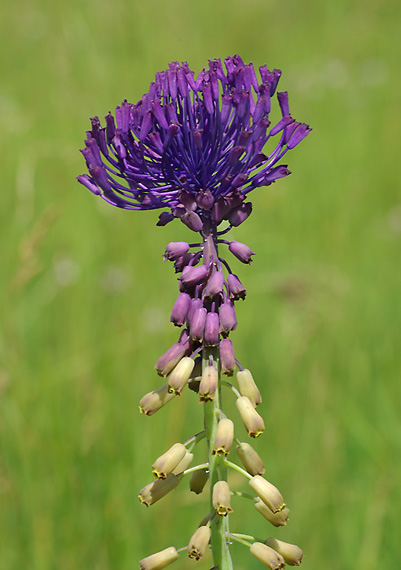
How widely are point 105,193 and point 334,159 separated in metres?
5.92

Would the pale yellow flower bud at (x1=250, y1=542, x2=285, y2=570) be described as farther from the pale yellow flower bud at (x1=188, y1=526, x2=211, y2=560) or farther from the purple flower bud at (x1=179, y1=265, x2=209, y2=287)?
the purple flower bud at (x1=179, y1=265, x2=209, y2=287)

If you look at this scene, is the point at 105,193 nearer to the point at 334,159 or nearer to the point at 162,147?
the point at 162,147

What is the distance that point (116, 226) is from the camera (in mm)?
6180

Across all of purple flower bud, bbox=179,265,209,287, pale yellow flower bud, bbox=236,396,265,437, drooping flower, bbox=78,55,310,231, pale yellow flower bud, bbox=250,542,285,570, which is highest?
drooping flower, bbox=78,55,310,231

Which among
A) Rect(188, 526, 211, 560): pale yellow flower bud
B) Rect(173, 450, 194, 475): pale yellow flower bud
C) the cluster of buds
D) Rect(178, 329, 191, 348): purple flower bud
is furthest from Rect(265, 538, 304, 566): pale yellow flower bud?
Rect(178, 329, 191, 348): purple flower bud

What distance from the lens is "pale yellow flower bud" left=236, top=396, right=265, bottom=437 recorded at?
1927 mm

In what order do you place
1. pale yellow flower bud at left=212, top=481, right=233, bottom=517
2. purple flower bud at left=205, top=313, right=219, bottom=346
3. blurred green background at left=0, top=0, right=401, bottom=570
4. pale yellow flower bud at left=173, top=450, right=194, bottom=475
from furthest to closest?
blurred green background at left=0, top=0, right=401, bottom=570
pale yellow flower bud at left=173, top=450, right=194, bottom=475
purple flower bud at left=205, top=313, right=219, bottom=346
pale yellow flower bud at left=212, top=481, right=233, bottom=517

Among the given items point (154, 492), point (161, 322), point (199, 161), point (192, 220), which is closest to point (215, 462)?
point (154, 492)

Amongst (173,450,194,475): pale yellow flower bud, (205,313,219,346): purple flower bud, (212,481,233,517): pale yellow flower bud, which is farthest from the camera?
(173,450,194,475): pale yellow flower bud

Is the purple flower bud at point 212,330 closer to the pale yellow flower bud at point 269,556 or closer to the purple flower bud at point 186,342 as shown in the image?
the purple flower bud at point 186,342

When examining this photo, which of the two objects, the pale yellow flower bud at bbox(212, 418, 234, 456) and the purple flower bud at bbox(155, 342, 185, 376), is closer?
the pale yellow flower bud at bbox(212, 418, 234, 456)

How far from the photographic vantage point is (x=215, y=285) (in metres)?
1.91

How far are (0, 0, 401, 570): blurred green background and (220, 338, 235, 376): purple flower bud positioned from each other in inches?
73.7

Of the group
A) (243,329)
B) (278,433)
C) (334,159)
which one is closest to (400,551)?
(278,433)
